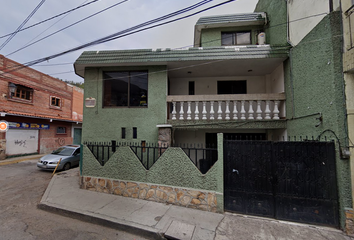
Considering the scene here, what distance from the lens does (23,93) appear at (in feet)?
→ 46.3

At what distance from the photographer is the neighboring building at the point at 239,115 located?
12.0 ft

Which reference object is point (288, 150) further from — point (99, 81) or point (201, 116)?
point (99, 81)

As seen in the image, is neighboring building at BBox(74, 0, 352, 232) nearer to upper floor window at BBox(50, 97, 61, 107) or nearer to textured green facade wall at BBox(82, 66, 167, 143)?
textured green facade wall at BBox(82, 66, 167, 143)

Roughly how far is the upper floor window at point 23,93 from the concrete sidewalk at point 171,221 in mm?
13857

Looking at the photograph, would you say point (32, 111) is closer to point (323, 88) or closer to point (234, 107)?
point (234, 107)

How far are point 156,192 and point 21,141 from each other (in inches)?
568

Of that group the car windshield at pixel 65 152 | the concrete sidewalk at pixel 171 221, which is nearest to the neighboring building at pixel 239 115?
the concrete sidewalk at pixel 171 221

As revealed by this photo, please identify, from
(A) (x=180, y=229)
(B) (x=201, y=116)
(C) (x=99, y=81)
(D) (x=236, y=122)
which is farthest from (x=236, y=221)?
(C) (x=99, y=81)

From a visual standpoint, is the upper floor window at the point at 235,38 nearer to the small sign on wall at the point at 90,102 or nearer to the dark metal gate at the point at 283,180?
the dark metal gate at the point at 283,180

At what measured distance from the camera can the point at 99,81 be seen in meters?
6.54

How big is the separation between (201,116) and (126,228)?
175 inches

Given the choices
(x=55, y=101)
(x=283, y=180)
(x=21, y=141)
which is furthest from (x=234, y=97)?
(x=55, y=101)

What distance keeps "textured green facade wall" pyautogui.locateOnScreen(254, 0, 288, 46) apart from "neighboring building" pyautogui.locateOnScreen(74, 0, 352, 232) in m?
0.04

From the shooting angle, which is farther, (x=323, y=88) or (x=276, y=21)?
(x=276, y=21)
